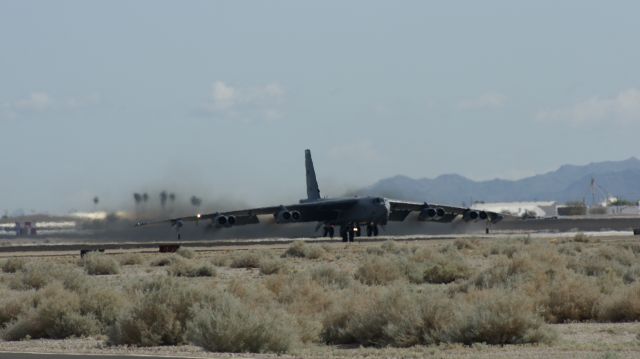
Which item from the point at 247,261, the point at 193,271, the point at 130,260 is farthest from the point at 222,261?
the point at 193,271

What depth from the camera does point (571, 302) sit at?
24297 mm

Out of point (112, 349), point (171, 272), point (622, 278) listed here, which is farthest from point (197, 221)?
point (112, 349)

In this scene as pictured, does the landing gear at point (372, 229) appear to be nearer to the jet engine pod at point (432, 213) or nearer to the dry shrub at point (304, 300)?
the jet engine pod at point (432, 213)

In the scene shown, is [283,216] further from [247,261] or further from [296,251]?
[247,261]

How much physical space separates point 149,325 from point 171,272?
20697 millimetres

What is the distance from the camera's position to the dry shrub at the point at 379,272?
114ft

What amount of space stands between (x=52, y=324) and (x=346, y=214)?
55375 mm

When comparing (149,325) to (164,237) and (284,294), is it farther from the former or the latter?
(164,237)

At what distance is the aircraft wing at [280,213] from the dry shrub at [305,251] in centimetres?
2072

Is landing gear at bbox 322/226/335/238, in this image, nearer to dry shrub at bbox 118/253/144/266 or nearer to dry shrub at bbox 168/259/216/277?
dry shrub at bbox 118/253/144/266

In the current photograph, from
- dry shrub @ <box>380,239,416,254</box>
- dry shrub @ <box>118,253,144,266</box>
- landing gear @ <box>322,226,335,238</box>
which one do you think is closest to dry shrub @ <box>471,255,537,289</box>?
dry shrub @ <box>380,239,416,254</box>

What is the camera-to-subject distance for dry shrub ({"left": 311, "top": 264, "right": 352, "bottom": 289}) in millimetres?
32619

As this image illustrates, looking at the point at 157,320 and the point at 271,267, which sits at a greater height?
the point at 271,267

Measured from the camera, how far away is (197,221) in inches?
3095
